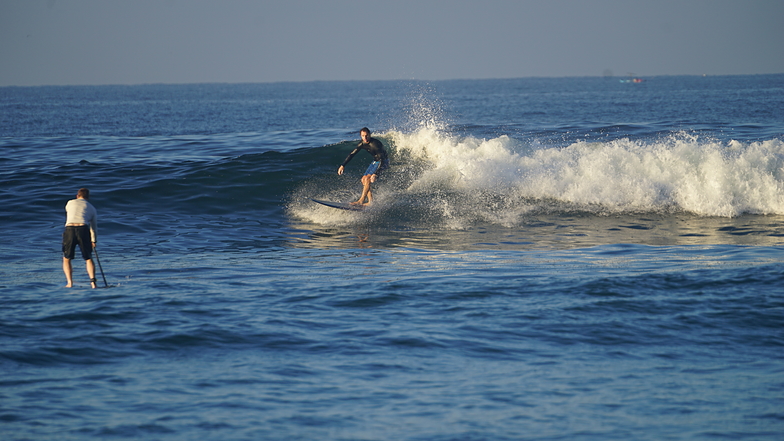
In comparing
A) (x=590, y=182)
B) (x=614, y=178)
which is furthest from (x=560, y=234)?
(x=614, y=178)

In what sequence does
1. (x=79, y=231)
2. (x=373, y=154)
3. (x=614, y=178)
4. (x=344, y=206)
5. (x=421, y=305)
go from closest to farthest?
(x=421, y=305), (x=79, y=231), (x=373, y=154), (x=344, y=206), (x=614, y=178)

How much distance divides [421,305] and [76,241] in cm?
535

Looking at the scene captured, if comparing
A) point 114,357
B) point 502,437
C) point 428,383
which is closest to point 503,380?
point 428,383

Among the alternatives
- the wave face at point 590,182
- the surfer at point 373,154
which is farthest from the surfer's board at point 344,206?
the wave face at point 590,182

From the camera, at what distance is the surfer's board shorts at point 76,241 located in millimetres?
10031

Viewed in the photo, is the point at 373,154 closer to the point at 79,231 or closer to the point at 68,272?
the point at 79,231

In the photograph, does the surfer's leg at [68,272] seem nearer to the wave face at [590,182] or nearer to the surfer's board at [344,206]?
the surfer's board at [344,206]

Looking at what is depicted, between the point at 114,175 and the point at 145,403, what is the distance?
15.7m

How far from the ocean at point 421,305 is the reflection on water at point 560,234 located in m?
0.11

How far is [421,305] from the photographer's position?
870 cm

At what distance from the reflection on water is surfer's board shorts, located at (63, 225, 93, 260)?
4348mm

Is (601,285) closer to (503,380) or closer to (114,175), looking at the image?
(503,380)

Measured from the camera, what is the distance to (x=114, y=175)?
20.1 m

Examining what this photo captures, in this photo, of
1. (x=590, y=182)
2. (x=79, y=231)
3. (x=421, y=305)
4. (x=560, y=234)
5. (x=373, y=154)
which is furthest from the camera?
(x=590, y=182)
